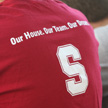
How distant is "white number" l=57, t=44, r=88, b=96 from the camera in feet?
2.13

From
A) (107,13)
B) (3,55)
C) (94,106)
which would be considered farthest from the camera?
(107,13)

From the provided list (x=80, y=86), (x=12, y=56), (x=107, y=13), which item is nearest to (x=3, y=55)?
(x=12, y=56)

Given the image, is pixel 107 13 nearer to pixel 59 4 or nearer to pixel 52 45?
→ pixel 59 4

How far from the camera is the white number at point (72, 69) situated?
0.65 m

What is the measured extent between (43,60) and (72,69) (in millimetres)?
110

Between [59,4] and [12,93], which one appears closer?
[12,93]

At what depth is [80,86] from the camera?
2.20 feet

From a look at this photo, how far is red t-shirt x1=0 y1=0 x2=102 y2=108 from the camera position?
0.60 metres

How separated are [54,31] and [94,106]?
31cm

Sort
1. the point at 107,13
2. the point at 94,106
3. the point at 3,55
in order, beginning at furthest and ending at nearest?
the point at 107,13
the point at 94,106
the point at 3,55

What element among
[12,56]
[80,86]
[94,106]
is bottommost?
[94,106]

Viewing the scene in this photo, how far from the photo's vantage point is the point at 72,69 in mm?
663

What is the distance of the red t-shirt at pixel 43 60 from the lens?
0.60m

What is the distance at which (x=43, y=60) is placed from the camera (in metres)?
0.62
